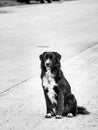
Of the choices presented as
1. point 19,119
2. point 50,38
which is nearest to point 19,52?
point 50,38

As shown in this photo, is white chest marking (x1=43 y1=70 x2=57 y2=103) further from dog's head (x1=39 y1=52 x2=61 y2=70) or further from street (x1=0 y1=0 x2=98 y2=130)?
street (x1=0 y1=0 x2=98 y2=130)

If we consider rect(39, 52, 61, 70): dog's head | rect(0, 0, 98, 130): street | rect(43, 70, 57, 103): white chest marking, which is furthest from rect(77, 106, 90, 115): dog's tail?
rect(39, 52, 61, 70): dog's head

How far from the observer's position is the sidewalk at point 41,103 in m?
6.65

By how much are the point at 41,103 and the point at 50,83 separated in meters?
1.40

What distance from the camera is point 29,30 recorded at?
21922mm

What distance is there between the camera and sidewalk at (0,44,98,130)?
6648 millimetres

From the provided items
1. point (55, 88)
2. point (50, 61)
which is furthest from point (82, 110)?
point (50, 61)

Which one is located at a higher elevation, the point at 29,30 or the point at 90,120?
the point at 90,120

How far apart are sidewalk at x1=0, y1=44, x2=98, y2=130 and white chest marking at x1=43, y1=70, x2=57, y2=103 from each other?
37 centimetres

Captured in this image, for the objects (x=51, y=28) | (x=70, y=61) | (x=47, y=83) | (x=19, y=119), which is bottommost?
(x=51, y=28)

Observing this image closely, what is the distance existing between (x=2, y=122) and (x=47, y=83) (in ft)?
2.96

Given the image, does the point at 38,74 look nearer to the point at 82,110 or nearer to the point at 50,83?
the point at 82,110

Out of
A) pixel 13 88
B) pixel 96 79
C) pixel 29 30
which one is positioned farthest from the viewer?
pixel 29 30

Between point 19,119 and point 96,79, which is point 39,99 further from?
point 96,79
